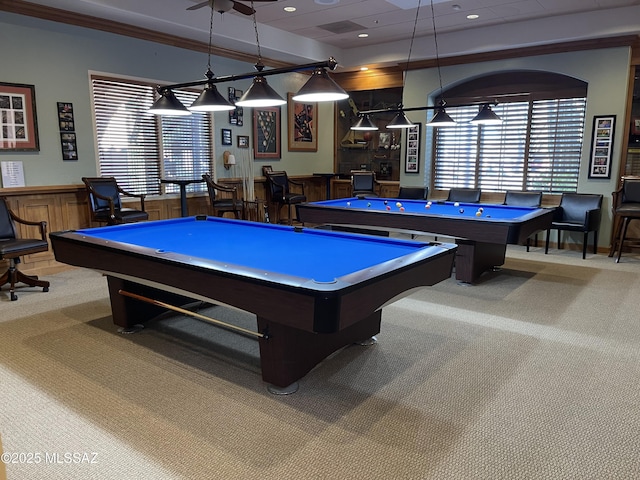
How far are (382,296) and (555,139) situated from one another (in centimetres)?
609

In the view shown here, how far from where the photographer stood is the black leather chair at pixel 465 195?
722 centimetres

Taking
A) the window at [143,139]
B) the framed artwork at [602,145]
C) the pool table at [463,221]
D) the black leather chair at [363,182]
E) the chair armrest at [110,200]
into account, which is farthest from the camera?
the black leather chair at [363,182]

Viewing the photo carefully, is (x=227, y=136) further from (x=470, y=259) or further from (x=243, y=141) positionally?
(x=470, y=259)

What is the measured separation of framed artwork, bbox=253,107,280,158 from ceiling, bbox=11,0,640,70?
3.15 feet

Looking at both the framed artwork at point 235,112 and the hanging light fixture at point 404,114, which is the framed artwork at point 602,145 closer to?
the hanging light fixture at point 404,114

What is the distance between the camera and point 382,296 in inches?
93.2

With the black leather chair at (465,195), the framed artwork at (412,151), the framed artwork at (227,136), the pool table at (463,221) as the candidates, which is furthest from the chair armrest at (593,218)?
the framed artwork at (227,136)

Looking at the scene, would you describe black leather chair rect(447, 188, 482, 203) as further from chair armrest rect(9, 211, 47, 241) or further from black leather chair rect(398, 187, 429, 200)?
chair armrest rect(9, 211, 47, 241)

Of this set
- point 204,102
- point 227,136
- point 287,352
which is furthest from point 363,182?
point 287,352

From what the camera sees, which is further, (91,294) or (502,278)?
(502,278)

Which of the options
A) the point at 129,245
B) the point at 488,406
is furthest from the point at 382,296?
the point at 129,245

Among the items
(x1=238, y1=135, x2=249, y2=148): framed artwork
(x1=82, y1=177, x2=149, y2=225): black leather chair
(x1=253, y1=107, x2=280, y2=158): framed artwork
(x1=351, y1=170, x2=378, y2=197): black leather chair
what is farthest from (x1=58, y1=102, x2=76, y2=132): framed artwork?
(x1=351, y1=170, x2=378, y2=197): black leather chair

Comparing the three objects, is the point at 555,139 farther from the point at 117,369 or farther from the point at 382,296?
the point at 117,369

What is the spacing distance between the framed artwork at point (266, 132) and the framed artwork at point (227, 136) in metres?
0.53
